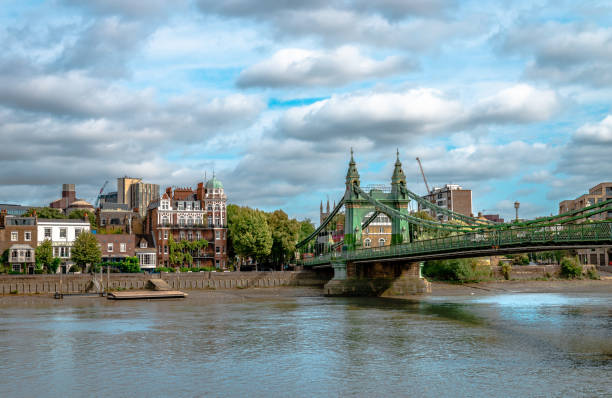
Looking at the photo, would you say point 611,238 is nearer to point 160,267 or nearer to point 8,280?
point 8,280

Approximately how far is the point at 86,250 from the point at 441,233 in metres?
46.9

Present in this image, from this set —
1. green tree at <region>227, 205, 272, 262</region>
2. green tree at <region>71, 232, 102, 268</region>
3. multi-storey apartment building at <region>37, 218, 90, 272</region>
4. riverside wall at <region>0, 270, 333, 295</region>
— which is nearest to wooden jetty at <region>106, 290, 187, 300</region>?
riverside wall at <region>0, 270, 333, 295</region>

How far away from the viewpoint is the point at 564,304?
66875mm

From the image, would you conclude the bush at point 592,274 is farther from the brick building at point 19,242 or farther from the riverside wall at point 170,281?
the brick building at point 19,242

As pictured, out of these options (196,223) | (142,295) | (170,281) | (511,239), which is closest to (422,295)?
(170,281)

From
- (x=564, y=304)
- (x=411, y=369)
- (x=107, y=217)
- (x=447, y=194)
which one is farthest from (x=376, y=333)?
(x=447, y=194)

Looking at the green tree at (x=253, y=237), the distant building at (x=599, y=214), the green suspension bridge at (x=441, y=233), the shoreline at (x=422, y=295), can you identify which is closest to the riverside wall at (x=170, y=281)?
the shoreline at (x=422, y=295)

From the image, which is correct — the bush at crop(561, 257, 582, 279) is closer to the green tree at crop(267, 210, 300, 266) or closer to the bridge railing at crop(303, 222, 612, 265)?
the green tree at crop(267, 210, 300, 266)

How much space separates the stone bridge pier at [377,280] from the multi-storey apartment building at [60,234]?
1448 inches

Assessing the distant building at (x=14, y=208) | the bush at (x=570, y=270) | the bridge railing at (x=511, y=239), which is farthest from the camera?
the distant building at (x=14, y=208)

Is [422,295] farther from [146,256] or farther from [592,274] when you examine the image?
[592,274]

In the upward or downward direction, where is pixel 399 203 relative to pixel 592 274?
upward

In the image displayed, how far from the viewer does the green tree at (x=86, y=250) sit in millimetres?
89250

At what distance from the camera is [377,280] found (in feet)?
270
